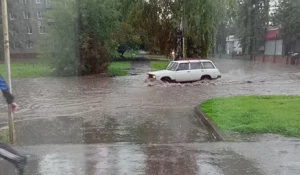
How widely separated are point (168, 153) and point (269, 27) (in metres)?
48.0

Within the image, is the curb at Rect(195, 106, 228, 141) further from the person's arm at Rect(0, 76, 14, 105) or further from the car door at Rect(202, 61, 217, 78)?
the car door at Rect(202, 61, 217, 78)

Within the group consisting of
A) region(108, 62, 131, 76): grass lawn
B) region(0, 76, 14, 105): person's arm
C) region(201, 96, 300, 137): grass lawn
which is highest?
region(0, 76, 14, 105): person's arm

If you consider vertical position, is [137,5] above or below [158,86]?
above

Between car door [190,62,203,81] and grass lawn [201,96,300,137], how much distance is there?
378 inches

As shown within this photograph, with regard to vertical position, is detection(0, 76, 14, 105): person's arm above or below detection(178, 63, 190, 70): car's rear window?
above

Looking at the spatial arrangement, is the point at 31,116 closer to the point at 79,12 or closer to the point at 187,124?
the point at 187,124

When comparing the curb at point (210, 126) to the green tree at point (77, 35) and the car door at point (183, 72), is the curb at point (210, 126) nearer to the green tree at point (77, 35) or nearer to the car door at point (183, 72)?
the car door at point (183, 72)

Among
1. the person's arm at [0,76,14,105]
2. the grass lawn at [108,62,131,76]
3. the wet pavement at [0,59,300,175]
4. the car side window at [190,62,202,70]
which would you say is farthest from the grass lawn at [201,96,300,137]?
the grass lawn at [108,62,131,76]

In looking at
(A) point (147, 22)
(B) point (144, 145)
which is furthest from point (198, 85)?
(B) point (144, 145)

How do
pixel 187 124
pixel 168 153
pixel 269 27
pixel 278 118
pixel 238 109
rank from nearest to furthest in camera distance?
pixel 168 153
pixel 278 118
pixel 187 124
pixel 238 109
pixel 269 27

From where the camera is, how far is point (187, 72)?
910 inches

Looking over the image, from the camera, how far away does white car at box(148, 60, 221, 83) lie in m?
22.9

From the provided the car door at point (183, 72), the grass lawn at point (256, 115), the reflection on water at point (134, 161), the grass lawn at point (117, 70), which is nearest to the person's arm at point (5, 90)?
the reflection on water at point (134, 161)

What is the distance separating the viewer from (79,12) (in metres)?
30.2
